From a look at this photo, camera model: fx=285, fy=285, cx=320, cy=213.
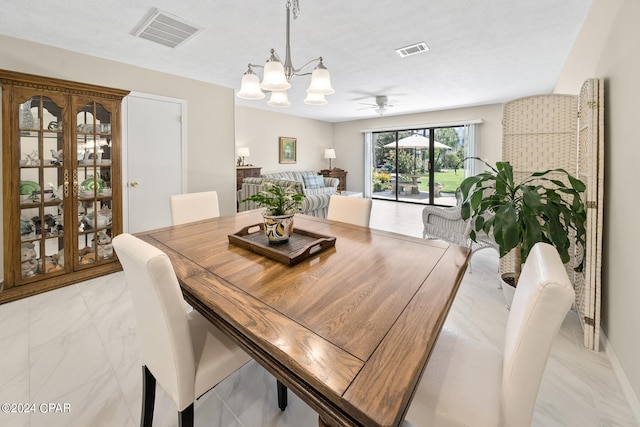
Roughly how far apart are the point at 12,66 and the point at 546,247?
14.4ft

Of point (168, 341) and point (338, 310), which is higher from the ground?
point (338, 310)

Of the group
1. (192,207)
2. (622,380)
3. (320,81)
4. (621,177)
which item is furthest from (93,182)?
(622,380)

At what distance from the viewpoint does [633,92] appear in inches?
60.6

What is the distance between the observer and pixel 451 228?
328cm

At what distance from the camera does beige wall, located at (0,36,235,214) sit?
2832mm

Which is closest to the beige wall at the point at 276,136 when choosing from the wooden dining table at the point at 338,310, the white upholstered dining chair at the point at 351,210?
the white upholstered dining chair at the point at 351,210

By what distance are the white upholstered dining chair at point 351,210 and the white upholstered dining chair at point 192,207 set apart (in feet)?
3.55

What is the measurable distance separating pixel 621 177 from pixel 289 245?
2.00 meters

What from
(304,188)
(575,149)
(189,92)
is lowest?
(304,188)

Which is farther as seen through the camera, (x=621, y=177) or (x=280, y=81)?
(x=280, y=81)

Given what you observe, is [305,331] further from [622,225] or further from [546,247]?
[622,225]

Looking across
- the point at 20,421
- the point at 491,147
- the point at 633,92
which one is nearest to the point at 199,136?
the point at 20,421

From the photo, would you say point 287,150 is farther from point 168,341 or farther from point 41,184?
point 168,341

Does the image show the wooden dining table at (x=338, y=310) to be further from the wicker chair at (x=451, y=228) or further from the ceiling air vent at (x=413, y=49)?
the ceiling air vent at (x=413, y=49)
